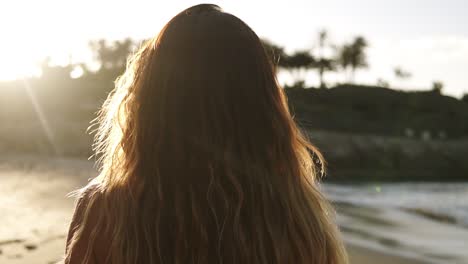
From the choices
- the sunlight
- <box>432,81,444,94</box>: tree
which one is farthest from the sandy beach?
<box>432,81,444,94</box>: tree

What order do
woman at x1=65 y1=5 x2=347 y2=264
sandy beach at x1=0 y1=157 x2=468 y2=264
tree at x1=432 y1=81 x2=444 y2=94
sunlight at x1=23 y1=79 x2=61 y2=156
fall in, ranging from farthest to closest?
tree at x1=432 y1=81 x2=444 y2=94
sunlight at x1=23 y1=79 x2=61 y2=156
sandy beach at x1=0 y1=157 x2=468 y2=264
woman at x1=65 y1=5 x2=347 y2=264

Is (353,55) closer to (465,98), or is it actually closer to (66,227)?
(465,98)

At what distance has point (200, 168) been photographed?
188cm

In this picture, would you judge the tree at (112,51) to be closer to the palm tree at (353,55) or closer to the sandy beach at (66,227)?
the palm tree at (353,55)

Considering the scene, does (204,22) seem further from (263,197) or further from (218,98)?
(263,197)

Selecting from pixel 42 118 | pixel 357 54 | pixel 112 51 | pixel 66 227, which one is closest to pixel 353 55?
pixel 357 54

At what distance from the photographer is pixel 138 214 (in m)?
1.85

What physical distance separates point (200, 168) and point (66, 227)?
4587 mm

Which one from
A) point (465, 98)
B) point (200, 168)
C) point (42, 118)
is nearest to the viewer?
point (200, 168)

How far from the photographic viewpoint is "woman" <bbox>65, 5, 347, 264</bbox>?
6.09ft

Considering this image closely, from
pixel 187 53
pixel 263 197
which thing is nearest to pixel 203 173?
pixel 263 197

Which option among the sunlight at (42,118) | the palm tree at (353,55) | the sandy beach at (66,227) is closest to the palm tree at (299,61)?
the palm tree at (353,55)

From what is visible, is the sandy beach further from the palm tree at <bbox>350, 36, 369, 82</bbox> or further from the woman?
the palm tree at <bbox>350, 36, 369, 82</bbox>

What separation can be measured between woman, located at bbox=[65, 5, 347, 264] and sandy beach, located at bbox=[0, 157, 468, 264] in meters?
3.10
